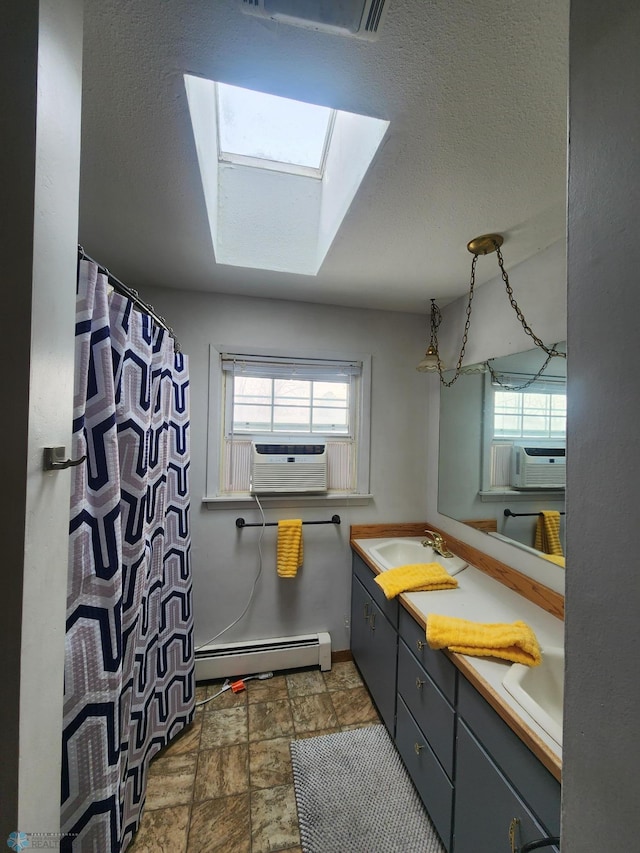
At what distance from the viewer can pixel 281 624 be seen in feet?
6.70

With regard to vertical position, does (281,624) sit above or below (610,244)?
below

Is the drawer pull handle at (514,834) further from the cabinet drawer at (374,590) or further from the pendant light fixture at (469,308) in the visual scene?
the pendant light fixture at (469,308)

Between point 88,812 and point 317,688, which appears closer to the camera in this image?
point 88,812

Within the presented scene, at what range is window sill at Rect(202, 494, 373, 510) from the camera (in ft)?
6.41

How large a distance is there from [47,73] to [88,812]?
65.6 inches

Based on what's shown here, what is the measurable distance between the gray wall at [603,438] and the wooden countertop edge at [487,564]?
1.06m

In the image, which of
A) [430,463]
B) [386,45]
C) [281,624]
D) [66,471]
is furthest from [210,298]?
[281,624]

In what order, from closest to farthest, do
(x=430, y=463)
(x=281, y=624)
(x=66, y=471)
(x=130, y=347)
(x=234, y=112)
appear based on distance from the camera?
(x=66, y=471)
(x=130, y=347)
(x=234, y=112)
(x=281, y=624)
(x=430, y=463)

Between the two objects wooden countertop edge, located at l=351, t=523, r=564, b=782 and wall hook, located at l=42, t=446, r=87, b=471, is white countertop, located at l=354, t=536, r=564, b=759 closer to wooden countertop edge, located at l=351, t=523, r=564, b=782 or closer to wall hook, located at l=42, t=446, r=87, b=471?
wooden countertop edge, located at l=351, t=523, r=564, b=782

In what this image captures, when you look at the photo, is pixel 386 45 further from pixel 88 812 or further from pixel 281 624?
pixel 281 624

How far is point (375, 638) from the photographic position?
170 cm

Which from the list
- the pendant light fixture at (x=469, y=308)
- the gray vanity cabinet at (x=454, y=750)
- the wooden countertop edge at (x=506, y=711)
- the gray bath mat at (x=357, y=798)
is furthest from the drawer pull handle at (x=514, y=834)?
the pendant light fixture at (x=469, y=308)

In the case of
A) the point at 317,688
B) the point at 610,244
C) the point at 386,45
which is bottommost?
the point at 317,688

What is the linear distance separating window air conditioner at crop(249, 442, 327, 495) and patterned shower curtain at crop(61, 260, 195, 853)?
46 centimetres
